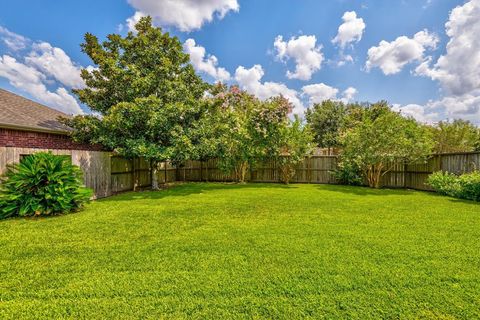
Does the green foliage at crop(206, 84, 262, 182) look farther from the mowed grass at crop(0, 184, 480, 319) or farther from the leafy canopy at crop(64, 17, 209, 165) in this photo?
the mowed grass at crop(0, 184, 480, 319)

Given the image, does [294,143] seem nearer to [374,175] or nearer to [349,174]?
[349,174]

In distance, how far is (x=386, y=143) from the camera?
11031mm

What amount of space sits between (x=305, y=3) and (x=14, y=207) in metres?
11.9

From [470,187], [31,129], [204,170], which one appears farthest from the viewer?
[204,170]

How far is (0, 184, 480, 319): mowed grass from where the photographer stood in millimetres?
2176

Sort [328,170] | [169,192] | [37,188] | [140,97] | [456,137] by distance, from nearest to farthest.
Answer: [37,188], [140,97], [169,192], [328,170], [456,137]

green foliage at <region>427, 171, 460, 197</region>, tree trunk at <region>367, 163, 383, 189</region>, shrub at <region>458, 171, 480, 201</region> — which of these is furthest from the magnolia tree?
shrub at <region>458, 171, 480, 201</region>

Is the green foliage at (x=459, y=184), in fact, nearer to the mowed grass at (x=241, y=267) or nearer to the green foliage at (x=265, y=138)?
the mowed grass at (x=241, y=267)

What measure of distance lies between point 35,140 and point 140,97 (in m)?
3.81

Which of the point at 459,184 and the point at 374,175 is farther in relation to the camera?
the point at 374,175

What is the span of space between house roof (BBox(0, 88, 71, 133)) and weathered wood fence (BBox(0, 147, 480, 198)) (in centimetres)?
149

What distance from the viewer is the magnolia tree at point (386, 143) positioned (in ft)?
35.4

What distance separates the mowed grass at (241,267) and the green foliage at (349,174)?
759cm

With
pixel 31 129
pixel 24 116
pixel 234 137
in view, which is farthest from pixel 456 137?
pixel 24 116
